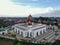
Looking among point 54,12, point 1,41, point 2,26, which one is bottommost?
point 1,41

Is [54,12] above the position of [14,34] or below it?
above

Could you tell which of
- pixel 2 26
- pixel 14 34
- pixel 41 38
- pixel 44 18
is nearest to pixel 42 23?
pixel 44 18

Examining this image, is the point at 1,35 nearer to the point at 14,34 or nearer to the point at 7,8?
the point at 14,34

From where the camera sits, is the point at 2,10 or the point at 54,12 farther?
the point at 2,10

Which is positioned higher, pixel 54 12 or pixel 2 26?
pixel 54 12

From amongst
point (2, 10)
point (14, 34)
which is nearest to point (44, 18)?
point (14, 34)

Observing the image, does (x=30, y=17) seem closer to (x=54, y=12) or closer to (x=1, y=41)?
(x=54, y=12)
